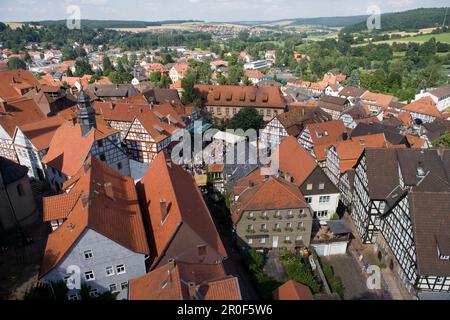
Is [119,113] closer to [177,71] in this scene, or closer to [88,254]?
[88,254]

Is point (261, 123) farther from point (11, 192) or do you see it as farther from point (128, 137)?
point (11, 192)

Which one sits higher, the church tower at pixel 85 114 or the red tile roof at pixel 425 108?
the church tower at pixel 85 114

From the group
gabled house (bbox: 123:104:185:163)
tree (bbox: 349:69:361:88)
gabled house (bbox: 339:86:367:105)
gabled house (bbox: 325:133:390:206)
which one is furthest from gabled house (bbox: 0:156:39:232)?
tree (bbox: 349:69:361:88)

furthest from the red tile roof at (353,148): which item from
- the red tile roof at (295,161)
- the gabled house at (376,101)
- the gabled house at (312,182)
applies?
the gabled house at (376,101)

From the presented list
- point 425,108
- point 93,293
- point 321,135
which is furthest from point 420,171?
point 425,108

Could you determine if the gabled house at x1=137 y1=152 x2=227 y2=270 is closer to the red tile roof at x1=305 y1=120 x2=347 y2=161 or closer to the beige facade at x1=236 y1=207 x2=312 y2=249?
the beige facade at x1=236 y1=207 x2=312 y2=249

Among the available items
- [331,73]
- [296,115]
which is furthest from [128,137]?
[331,73]

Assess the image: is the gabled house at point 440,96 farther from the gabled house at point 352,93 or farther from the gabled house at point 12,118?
the gabled house at point 12,118

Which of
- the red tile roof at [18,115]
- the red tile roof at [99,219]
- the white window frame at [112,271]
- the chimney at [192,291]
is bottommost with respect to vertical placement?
the white window frame at [112,271]
